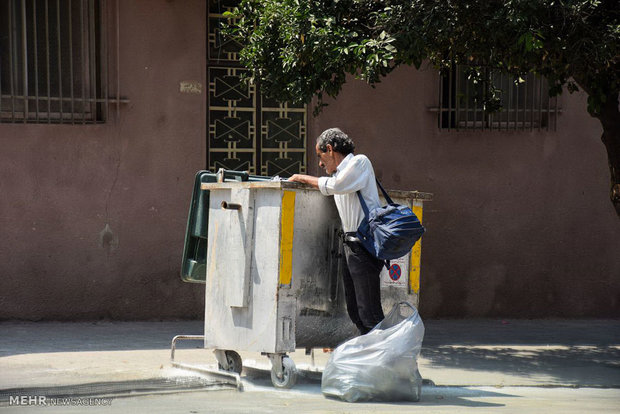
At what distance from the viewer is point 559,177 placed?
34.6ft

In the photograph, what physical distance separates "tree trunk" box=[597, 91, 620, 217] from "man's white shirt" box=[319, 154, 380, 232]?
2.40 meters

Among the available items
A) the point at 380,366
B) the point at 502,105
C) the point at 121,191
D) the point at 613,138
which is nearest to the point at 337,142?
the point at 380,366

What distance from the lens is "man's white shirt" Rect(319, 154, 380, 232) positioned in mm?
6160

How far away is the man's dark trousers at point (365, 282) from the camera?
20.4ft

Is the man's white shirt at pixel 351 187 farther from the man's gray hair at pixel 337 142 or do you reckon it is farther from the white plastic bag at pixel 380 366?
the white plastic bag at pixel 380 366

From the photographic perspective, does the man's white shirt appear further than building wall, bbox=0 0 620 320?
No

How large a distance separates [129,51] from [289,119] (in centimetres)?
174

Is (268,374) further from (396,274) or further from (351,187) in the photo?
(351,187)

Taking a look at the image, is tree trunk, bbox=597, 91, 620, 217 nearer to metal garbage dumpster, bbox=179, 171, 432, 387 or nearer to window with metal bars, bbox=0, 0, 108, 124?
metal garbage dumpster, bbox=179, 171, 432, 387

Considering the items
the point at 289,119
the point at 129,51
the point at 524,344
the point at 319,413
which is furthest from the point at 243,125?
the point at 319,413

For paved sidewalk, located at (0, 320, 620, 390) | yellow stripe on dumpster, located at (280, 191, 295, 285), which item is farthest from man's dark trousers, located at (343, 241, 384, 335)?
paved sidewalk, located at (0, 320, 620, 390)

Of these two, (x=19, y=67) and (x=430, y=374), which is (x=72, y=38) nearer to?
(x=19, y=67)

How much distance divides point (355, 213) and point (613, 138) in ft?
8.58

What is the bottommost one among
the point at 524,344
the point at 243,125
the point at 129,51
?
the point at 524,344
